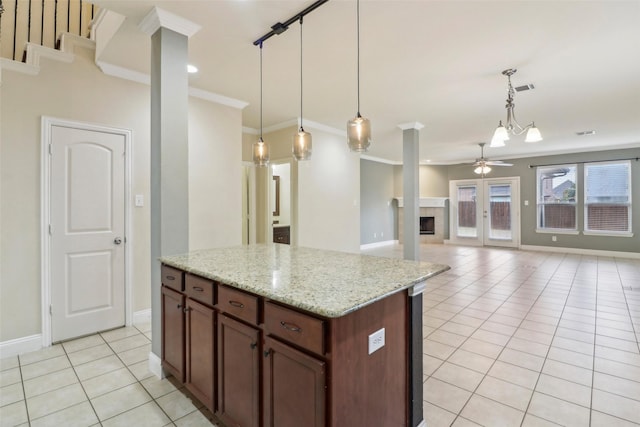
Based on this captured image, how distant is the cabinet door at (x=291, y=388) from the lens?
4.01 feet

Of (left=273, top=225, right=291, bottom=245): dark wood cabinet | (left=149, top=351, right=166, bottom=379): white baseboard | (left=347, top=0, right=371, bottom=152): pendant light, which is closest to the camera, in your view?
(left=347, top=0, right=371, bottom=152): pendant light

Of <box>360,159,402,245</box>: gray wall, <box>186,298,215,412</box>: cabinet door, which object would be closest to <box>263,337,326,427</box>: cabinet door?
<box>186,298,215,412</box>: cabinet door

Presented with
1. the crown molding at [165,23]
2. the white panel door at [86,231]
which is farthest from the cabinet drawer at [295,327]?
the white panel door at [86,231]

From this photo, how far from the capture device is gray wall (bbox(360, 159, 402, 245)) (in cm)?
881

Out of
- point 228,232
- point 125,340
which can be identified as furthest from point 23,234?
point 228,232

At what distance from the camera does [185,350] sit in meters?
2.03

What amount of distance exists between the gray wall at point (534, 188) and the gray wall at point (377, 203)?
60 mm

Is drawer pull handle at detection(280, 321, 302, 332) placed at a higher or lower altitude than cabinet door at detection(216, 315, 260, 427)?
higher

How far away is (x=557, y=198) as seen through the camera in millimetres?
8156

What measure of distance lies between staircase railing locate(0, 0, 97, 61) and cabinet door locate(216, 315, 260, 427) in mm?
3703

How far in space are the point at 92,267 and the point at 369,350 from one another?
9.84 ft

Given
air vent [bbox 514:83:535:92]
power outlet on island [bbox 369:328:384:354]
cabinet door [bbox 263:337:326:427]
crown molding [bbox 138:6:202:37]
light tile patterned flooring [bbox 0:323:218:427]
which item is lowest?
light tile patterned flooring [bbox 0:323:218:427]

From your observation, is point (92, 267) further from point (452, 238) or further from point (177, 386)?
point (452, 238)

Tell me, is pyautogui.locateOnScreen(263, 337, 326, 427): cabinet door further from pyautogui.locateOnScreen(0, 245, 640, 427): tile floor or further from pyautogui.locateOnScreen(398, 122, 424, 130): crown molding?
pyautogui.locateOnScreen(398, 122, 424, 130): crown molding
